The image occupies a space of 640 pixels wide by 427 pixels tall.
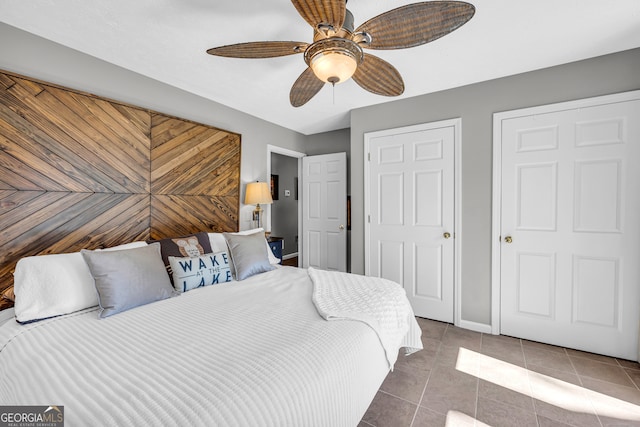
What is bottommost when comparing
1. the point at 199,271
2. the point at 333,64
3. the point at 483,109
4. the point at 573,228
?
the point at 199,271

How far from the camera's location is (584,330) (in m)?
2.30

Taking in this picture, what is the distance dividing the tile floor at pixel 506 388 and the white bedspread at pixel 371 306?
0.99 ft

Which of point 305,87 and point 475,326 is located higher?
point 305,87

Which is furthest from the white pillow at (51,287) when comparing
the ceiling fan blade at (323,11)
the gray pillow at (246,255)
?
the ceiling fan blade at (323,11)

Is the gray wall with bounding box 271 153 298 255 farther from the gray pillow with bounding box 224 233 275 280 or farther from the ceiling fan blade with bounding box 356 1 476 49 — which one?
the ceiling fan blade with bounding box 356 1 476 49

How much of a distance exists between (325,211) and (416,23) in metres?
3.10

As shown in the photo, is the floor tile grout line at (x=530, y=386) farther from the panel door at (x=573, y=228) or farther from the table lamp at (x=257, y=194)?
the table lamp at (x=257, y=194)

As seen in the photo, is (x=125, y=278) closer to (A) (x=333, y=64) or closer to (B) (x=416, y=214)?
(A) (x=333, y=64)

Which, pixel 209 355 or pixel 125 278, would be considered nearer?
pixel 209 355

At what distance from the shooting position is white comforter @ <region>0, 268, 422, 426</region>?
32.3 inches

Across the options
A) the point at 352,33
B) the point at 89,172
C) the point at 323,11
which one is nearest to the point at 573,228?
the point at 352,33

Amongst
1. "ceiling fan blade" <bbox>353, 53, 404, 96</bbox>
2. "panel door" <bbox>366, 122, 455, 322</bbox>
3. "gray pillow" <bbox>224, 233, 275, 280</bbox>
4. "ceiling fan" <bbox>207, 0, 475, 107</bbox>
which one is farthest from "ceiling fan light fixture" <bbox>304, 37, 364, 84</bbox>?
"panel door" <bbox>366, 122, 455, 322</bbox>

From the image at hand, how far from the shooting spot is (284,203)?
5840 mm

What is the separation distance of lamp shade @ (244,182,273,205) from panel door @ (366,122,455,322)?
4.28 ft
